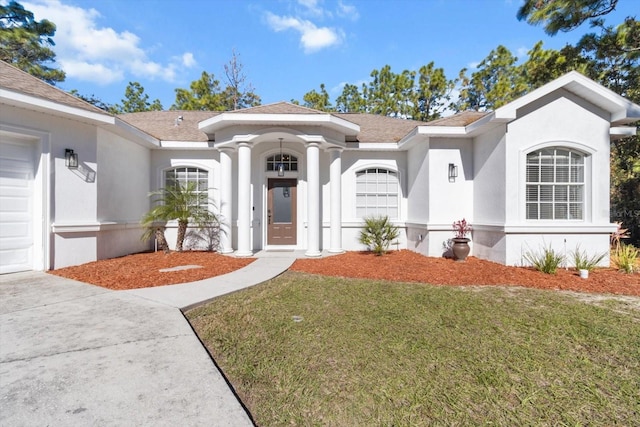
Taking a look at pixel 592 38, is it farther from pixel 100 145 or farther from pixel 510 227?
pixel 100 145

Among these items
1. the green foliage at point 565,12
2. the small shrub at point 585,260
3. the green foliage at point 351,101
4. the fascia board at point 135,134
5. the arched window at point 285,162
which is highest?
the green foliage at point 351,101

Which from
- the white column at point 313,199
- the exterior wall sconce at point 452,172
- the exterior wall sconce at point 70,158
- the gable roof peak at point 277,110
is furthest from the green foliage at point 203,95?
the exterior wall sconce at point 452,172

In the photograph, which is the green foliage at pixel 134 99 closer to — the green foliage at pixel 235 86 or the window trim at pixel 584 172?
the green foliage at pixel 235 86

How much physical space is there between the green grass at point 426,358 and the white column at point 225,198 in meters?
4.59

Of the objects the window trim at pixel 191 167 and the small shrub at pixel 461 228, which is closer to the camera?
the small shrub at pixel 461 228

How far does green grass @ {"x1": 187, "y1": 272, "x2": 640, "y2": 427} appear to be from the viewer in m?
2.22

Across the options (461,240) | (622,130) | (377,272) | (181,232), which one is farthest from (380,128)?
(181,232)

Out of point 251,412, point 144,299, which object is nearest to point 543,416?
point 251,412

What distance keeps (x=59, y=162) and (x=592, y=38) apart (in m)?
16.7

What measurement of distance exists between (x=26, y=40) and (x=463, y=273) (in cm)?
2363

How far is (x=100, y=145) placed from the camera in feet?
24.5

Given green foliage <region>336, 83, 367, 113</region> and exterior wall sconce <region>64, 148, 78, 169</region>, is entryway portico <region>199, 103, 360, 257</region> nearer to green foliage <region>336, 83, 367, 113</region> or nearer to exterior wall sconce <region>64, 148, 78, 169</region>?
exterior wall sconce <region>64, 148, 78, 169</region>

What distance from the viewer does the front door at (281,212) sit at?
9922 mm

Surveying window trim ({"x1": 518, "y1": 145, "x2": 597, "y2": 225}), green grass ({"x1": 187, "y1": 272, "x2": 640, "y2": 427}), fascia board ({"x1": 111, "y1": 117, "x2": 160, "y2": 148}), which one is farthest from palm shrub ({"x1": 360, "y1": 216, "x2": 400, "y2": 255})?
fascia board ({"x1": 111, "y1": 117, "x2": 160, "y2": 148})
